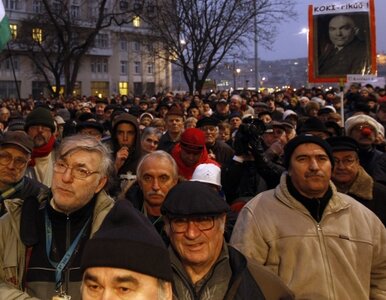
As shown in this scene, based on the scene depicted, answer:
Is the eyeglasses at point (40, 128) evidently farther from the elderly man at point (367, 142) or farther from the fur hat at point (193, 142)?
the elderly man at point (367, 142)

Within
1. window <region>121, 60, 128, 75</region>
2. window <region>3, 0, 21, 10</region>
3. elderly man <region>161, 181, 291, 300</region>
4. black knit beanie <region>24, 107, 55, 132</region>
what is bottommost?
elderly man <region>161, 181, 291, 300</region>

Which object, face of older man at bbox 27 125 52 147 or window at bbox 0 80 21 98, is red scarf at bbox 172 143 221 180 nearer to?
face of older man at bbox 27 125 52 147

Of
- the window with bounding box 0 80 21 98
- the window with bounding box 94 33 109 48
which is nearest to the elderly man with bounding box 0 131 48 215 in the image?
the window with bounding box 0 80 21 98

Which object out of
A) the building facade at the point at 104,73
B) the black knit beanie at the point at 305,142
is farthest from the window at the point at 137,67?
the black knit beanie at the point at 305,142

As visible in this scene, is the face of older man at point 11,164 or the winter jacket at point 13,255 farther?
the face of older man at point 11,164

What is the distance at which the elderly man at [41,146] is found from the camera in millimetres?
5172

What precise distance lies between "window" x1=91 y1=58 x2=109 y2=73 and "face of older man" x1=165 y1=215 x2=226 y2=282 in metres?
70.2

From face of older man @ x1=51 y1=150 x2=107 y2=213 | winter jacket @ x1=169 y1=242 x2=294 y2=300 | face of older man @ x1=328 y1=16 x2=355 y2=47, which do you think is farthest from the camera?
face of older man @ x1=328 y1=16 x2=355 y2=47

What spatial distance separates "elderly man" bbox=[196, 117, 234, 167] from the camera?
654 cm

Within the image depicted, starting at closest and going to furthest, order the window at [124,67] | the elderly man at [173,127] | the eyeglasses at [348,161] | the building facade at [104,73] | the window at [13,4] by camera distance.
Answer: the eyeglasses at [348,161] < the elderly man at [173,127] < the window at [13,4] < the building facade at [104,73] < the window at [124,67]

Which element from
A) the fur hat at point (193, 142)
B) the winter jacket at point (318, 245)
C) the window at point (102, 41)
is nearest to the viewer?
the winter jacket at point (318, 245)

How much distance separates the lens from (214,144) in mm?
6758

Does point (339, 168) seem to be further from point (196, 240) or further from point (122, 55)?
point (122, 55)

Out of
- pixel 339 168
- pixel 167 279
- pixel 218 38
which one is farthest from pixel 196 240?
pixel 218 38
